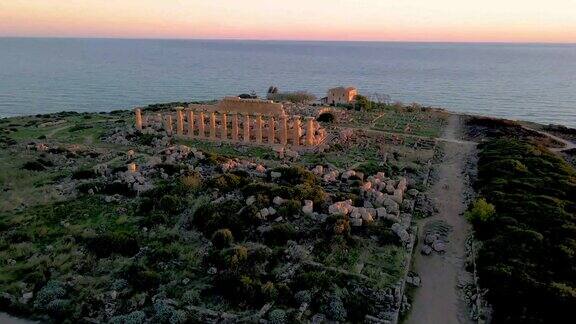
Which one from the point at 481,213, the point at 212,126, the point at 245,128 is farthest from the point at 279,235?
the point at 212,126

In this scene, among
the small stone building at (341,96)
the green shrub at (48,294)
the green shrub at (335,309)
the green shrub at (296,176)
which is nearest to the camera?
the green shrub at (335,309)

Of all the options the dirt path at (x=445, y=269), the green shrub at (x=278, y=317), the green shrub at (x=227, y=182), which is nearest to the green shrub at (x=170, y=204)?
the green shrub at (x=227, y=182)

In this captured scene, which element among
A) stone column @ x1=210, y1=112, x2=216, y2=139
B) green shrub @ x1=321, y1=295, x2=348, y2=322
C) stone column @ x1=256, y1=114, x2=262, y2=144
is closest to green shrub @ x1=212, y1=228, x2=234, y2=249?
green shrub @ x1=321, y1=295, x2=348, y2=322

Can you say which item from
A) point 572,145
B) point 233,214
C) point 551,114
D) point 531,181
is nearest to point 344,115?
point 572,145

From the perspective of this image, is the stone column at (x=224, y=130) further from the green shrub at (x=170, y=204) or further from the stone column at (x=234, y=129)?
the green shrub at (x=170, y=204)

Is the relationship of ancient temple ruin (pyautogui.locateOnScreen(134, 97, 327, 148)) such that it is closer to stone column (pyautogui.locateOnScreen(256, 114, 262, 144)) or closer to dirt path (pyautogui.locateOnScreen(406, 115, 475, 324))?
stone column (pyautogui.locateOnScreen(256, 114, 262, 144))

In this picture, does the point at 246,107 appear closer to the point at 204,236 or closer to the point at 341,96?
the point at 341,96

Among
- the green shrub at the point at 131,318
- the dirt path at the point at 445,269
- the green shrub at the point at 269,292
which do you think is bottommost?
the dirt path at the point at 445,269
